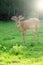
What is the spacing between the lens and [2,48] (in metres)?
14.4

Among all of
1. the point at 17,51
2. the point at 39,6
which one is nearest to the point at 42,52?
the point at 17,51

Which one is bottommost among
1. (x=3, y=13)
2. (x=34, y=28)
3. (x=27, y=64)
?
(x=27, y=64)

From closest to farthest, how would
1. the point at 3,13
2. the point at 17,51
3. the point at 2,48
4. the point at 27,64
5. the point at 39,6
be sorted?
the point at 27,64
the point at 17,51
the point at 2,48
the point at 3,13
the point at 39,6

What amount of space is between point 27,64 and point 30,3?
35.1 meters

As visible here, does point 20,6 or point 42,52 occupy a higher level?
point 20,6

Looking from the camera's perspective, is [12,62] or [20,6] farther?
[20,6]

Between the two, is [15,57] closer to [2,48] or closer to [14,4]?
[2,48]

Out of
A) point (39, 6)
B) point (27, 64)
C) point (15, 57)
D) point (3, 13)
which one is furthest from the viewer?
point (39, 6)

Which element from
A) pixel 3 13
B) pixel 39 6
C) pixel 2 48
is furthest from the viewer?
pixel 39 6

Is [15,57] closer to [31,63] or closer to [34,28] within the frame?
[31,63]

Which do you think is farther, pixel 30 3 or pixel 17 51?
pixel 30 3

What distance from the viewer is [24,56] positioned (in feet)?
41.3

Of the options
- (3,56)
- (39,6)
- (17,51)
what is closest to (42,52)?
(17,51)

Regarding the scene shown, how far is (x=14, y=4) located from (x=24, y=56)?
32369 millimetres
